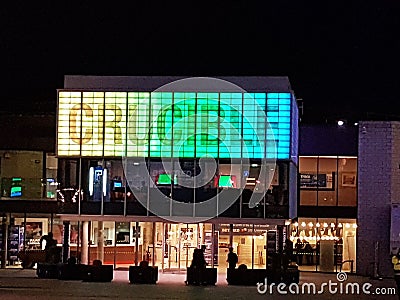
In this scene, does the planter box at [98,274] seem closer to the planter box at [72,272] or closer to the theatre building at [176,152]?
the planter box at [72,272]

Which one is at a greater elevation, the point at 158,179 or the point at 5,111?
the point at 5,111

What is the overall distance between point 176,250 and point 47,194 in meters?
6.95

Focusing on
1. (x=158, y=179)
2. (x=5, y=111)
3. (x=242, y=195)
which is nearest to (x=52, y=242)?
(x=158, y=179)

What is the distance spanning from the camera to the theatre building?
3850cm

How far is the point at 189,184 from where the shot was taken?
3866 centimetres

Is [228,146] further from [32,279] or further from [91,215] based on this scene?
[32,279]

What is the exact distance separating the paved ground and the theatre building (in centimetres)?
305

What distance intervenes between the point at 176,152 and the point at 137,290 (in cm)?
925

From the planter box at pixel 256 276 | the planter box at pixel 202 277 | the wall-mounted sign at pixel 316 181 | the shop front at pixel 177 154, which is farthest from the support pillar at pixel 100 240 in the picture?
the wall-mounted sign at pixel 316 181

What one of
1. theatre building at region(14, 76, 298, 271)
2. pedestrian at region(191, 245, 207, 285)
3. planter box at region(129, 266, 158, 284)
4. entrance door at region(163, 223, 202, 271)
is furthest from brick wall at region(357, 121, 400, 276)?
planter box at region(129, 266, 158, 284)

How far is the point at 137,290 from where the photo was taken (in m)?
30.9

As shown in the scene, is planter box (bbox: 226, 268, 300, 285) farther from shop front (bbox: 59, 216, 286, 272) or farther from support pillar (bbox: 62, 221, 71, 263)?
support pillar (bbox: 62, 221, 71, 263)

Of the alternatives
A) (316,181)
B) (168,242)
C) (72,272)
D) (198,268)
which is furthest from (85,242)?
(316,181)

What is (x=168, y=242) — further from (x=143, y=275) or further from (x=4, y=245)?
(x=4, y=245)
